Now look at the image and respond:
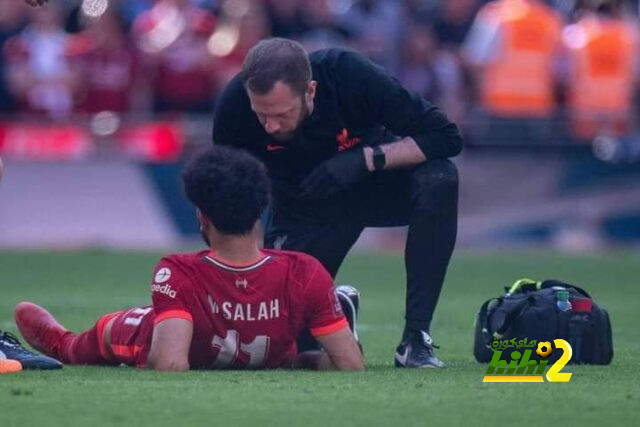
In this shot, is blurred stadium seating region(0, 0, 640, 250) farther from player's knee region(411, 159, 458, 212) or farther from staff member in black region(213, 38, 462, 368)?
player's knee region(411, 159, 458, 212)

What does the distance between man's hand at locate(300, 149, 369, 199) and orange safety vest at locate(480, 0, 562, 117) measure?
1064cm

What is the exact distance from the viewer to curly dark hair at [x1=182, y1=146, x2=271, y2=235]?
6223 mm

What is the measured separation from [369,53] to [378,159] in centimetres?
1036

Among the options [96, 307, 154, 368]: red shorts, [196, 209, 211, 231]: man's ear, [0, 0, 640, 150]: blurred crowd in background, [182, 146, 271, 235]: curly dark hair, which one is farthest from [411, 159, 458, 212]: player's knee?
[0, 0, 640, 150]: blurred crowd in background

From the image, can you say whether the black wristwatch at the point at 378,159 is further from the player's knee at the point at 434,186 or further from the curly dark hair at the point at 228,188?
the curly dark hair at the point at 228,188

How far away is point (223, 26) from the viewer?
1705 centimetres

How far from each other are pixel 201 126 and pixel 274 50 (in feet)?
32.8

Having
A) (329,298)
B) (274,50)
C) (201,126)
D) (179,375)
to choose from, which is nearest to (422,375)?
(329,298)

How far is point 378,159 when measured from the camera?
22.6ft

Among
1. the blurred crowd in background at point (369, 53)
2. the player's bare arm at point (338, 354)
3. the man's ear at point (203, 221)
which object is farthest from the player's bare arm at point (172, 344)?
the blurred crowd in background at point (369, 53)

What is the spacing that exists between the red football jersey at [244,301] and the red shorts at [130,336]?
0.50 ft

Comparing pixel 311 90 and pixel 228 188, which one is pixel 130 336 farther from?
pixel 311 90

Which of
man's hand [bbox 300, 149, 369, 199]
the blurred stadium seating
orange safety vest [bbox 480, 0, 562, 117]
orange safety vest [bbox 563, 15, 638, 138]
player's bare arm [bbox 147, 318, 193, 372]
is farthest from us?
orange safety vest [bbox 563, 15, 638, 138]

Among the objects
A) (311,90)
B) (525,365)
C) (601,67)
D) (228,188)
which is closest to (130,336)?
(228,188)
